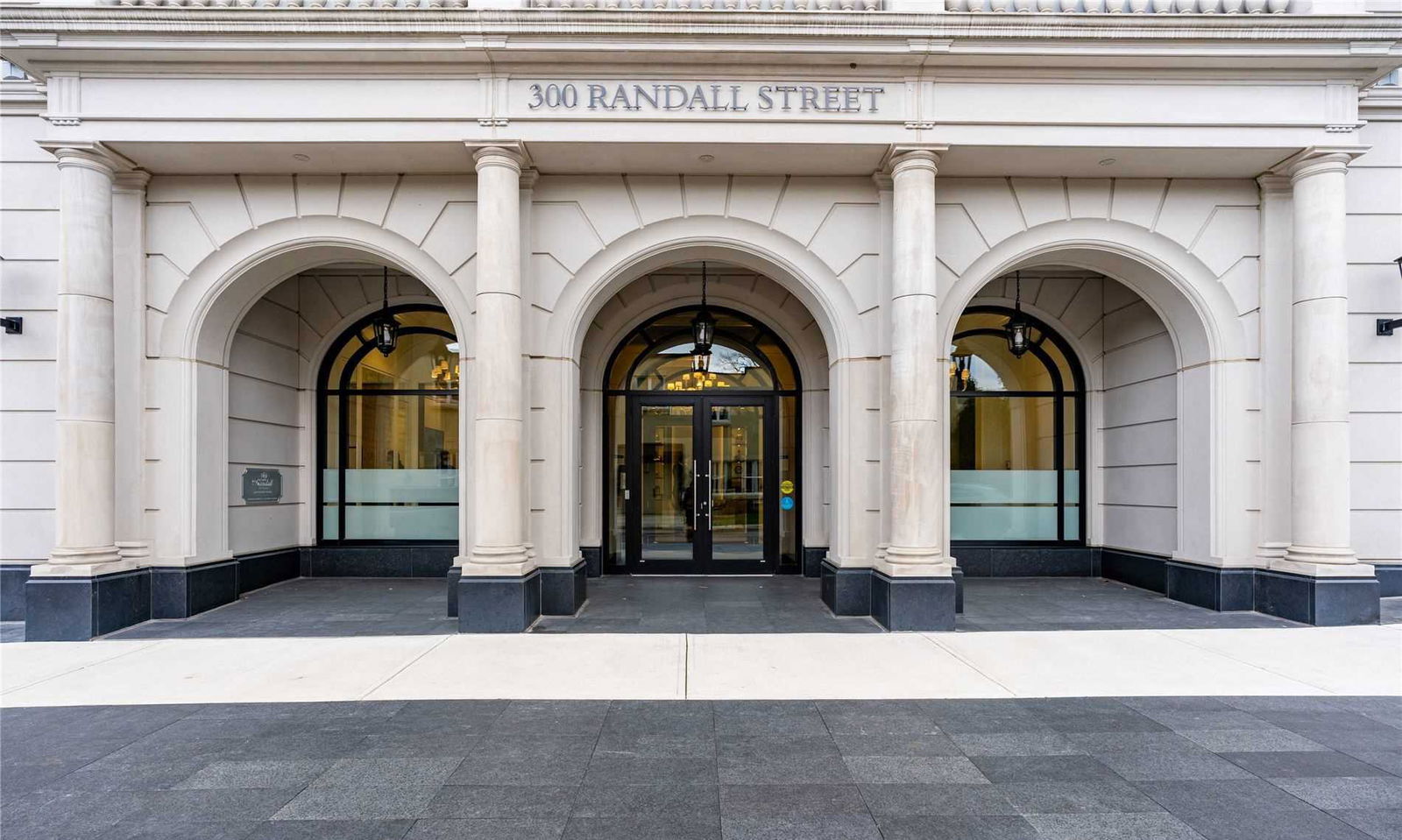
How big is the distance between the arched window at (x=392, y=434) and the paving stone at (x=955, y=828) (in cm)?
914

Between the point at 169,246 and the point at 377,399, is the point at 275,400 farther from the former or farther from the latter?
the point at 169,246

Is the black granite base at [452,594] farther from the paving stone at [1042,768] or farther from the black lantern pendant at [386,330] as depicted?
the paving stone at [1042,768]

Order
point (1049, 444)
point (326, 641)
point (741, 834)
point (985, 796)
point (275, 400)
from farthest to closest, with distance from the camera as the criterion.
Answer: point (1049, 444)
point (275, 400)
point (326, 641)
point (985, 796)
point (741, 834)

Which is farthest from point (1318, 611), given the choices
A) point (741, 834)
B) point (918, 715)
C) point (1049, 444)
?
point (741, 834)

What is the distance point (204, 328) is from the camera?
28.4 ft

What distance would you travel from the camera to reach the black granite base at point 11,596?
845 cm

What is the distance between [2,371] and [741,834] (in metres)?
10.4

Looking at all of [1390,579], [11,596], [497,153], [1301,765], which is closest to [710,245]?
[497,153]

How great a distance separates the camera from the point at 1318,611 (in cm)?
771

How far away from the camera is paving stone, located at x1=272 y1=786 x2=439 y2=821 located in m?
3.75

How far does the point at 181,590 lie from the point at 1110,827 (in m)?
9.41

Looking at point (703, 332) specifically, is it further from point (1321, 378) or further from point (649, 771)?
point (1321, 378)

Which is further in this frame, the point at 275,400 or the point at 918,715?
the point at 275,400

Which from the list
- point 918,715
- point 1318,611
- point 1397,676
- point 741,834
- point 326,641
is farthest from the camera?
point 1318,611
